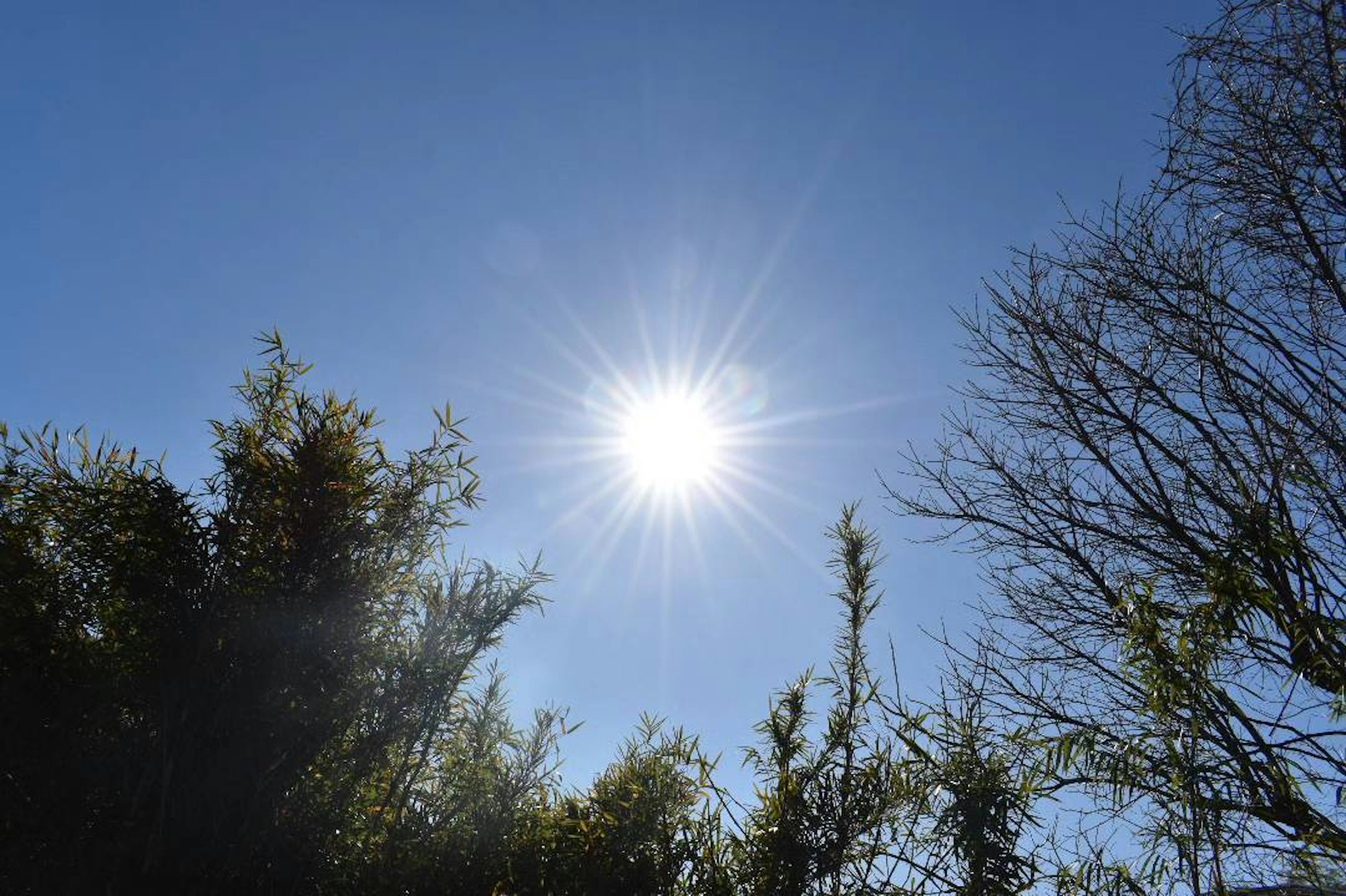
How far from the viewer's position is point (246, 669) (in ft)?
8.86

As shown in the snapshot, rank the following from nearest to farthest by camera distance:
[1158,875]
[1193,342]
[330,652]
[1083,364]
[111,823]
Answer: [1158,875]
[111,823]
[330,652]
[1193,342]
[1083,364]

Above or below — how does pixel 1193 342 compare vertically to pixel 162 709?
above

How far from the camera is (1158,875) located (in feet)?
6.85

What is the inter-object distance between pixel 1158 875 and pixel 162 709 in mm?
3160

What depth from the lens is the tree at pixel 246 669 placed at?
245 cm

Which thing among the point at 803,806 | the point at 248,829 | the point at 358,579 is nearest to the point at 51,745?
the point at 248,829

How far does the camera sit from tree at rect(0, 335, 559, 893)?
245 centimetres

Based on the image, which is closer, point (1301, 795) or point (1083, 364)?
point (1301, 795)

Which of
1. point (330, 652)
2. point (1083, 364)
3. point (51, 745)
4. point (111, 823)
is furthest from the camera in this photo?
point (1083, 364)

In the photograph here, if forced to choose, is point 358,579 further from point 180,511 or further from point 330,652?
point 180,511

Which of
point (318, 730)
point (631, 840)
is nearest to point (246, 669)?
point (318, 730)

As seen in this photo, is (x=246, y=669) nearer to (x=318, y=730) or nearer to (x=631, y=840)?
(x=318, y=730)

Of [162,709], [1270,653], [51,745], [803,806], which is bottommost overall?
[51,745]

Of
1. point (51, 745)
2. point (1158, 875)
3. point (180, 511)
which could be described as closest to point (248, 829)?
point (51, 745)
